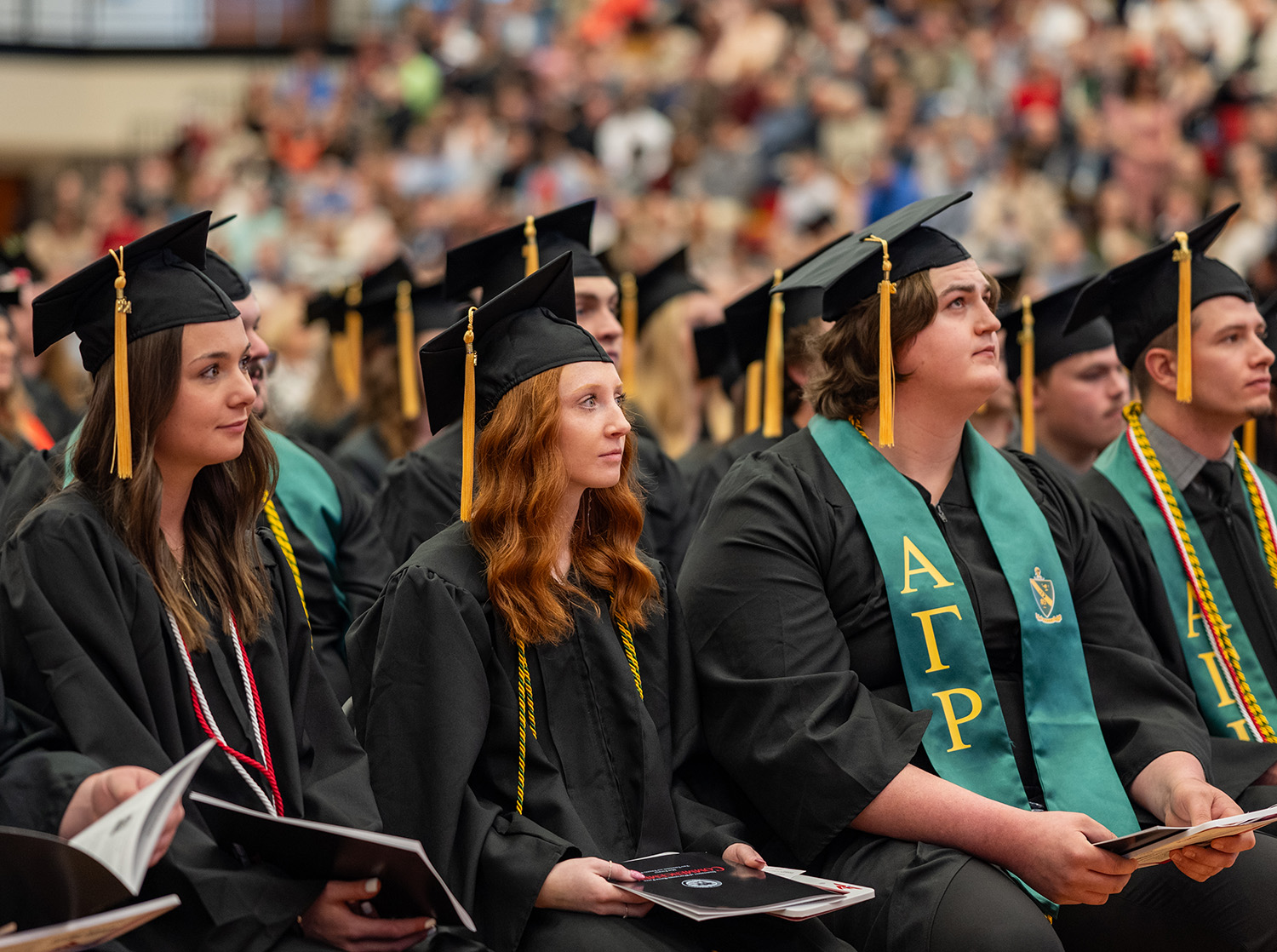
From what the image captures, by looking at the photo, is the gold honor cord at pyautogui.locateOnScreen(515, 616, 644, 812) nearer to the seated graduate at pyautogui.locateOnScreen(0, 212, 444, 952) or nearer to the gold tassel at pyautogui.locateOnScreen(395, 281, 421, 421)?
the seated graduate at pyautogui.locateOnScreen(0, 212, 444, 952)

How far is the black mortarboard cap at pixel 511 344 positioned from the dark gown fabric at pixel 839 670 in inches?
20.6

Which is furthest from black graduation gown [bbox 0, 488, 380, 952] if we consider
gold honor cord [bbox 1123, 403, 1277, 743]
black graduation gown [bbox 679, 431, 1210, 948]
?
gold honor cord [bbox 1123, 403, 1277, 743]

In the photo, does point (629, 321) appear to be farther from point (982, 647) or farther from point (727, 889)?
point (727, 889)

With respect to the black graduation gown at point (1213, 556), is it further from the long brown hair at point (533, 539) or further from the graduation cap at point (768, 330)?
the long brown hair at point (533, 539)

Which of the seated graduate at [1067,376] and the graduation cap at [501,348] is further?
the seated graduate at [1067,376]

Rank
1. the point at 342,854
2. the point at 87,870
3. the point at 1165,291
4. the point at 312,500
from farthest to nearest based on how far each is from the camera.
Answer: the point at 312,500
the point at 1165,291
the point at 342,854
the point at 87,870

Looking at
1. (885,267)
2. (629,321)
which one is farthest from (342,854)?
(629,321)

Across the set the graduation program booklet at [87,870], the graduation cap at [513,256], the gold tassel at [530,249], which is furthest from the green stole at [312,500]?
the graduation program booklet at [87,870]

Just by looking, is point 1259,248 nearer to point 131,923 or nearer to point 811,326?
point 811,326

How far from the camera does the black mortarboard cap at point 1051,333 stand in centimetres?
477

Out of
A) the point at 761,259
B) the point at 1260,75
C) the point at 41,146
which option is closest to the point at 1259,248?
the point at 1260,75

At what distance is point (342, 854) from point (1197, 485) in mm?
2583

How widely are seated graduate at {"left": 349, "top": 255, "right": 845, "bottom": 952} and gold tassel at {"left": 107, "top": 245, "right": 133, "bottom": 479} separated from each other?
1.87 feet

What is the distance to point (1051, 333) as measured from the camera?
16.0 ft
